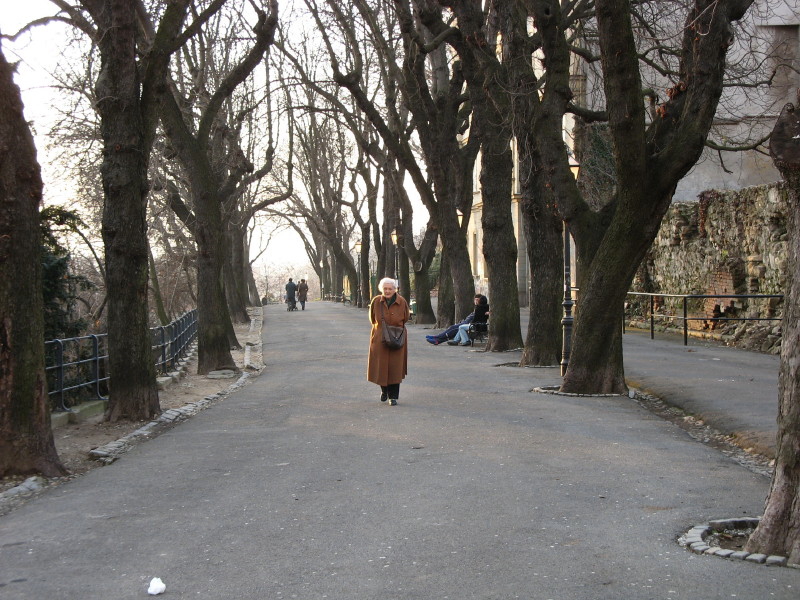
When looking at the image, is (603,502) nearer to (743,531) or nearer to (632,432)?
(743,531)

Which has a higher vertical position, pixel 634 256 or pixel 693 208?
pixel 693 208

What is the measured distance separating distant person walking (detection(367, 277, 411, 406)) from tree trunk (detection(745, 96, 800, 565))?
799cm

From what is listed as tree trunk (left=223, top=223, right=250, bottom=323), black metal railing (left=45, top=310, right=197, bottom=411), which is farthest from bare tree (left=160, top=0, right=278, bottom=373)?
tree trunk (left=223, top=223, right=250, bottom=323)

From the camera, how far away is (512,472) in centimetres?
830

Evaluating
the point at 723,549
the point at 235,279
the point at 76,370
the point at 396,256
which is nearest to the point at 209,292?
the point at 76,370

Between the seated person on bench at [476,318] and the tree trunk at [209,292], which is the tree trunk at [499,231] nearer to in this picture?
the seated person on bench at [476,318]

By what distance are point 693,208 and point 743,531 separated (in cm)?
2192

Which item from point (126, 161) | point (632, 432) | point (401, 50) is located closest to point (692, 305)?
point (401, 50)

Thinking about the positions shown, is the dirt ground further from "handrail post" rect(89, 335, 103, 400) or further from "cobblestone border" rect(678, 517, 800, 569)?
"cobblestone border" rect(678, 517, 800, 569)

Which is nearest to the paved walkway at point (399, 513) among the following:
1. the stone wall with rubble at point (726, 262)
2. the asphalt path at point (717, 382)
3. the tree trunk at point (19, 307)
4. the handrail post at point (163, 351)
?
the tree trunk at point (19, 307)

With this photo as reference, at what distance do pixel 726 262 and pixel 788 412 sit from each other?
1897 centimetres

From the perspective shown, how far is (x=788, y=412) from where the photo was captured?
5.54 metres

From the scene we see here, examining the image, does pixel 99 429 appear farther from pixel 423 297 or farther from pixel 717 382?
pixel 423 297

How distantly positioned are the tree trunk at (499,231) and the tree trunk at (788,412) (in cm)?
1489
